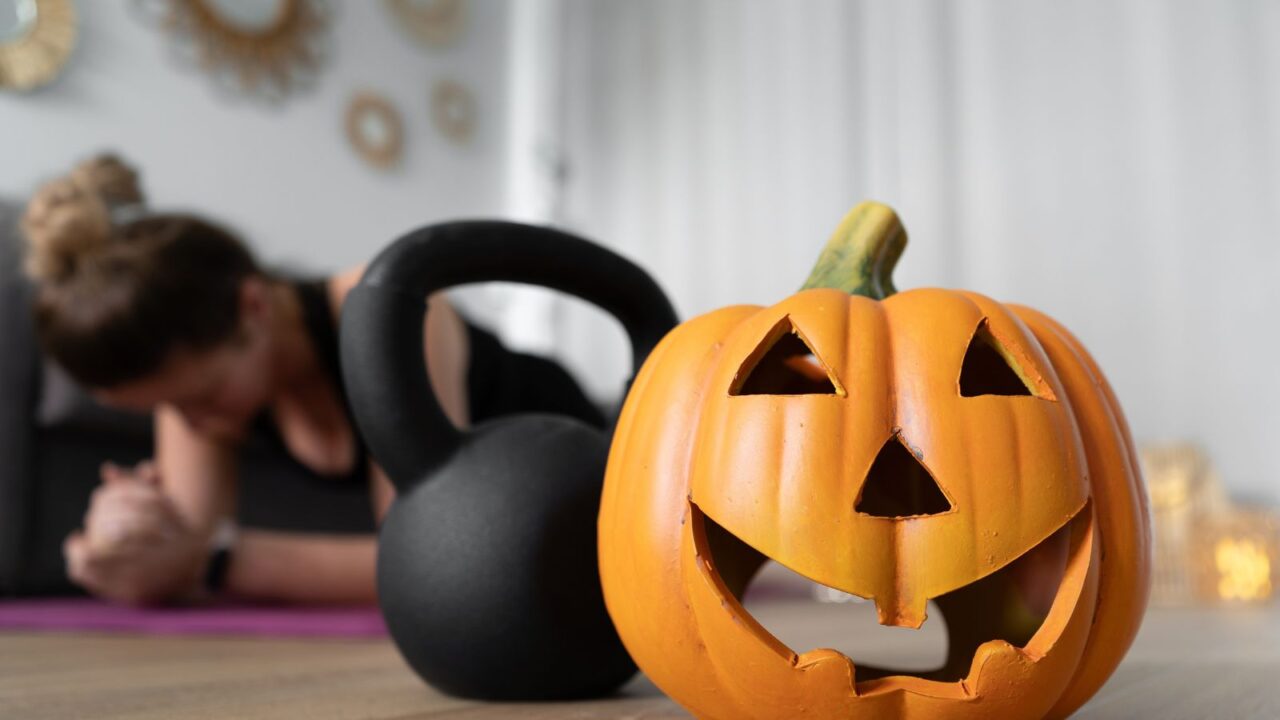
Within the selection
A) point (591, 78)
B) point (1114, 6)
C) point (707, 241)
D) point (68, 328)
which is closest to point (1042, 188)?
point (1114, 6)

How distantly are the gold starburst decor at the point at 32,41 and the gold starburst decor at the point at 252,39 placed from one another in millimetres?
260

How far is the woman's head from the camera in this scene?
4.01 ft

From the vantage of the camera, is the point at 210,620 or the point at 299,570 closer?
the point at 210,620

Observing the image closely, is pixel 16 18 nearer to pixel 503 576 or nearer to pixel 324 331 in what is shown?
pixel 324 331

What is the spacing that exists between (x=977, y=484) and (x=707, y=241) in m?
2.99

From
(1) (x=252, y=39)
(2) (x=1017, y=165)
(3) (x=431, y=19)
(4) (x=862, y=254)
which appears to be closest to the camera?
(4) (x=862, y=254)

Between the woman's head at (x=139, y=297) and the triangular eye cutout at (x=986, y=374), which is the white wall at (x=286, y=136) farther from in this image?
the triangular eye cutout at (x=986, y=374)

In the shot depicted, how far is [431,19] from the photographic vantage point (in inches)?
135

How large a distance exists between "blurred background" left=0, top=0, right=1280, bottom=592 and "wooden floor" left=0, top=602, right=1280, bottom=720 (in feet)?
4.02

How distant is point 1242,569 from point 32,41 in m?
2.99

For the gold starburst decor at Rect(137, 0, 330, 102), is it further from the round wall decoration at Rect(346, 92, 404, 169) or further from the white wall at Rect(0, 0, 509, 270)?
the round wall decoration at Rect(346, 92, 404, 169)

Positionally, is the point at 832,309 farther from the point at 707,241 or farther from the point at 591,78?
the point at 591,78

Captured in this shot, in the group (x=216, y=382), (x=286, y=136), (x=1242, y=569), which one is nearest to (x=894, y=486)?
(x=216, y=382)

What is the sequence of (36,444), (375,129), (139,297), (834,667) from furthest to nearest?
(375,129) < (36,444) < (139,297) < (834,667)
